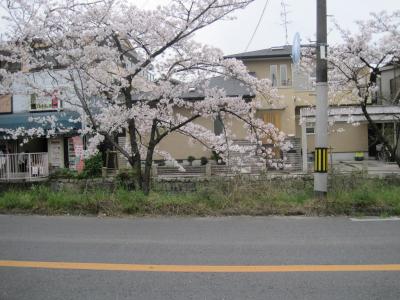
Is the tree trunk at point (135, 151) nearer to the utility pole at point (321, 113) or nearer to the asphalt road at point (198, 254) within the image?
the asphalt road at point (198, 254)

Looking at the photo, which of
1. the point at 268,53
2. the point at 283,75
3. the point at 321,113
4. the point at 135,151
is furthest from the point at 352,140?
the point at 135,151

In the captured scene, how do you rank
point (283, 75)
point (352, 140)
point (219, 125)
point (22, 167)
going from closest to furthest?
point (219, 125) → point (22, 167) → point (283, 75) → point (352, 140)

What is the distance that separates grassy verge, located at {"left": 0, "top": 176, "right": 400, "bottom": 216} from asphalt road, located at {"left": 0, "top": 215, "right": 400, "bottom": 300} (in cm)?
53

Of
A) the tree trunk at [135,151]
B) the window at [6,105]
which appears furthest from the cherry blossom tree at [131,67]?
the window at [6,105]

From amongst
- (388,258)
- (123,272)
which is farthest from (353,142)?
(123,272)

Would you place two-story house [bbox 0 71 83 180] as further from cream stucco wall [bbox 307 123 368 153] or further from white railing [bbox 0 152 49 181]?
cream stucco wall [bbox 307 123 368 153]

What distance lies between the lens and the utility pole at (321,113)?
931cm

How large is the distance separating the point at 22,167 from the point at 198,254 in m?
14.9

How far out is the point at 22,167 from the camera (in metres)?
18.0

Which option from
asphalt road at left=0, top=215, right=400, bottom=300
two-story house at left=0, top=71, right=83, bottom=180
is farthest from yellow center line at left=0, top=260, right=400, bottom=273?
two-story house at left=0, top=71, right=83, bottom=180

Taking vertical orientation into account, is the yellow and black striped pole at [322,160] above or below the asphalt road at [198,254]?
above

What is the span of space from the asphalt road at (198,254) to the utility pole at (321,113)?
1578 mm

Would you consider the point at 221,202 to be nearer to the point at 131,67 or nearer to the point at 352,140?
the point at 131,67

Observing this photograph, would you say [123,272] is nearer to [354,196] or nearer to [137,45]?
[354,196]
